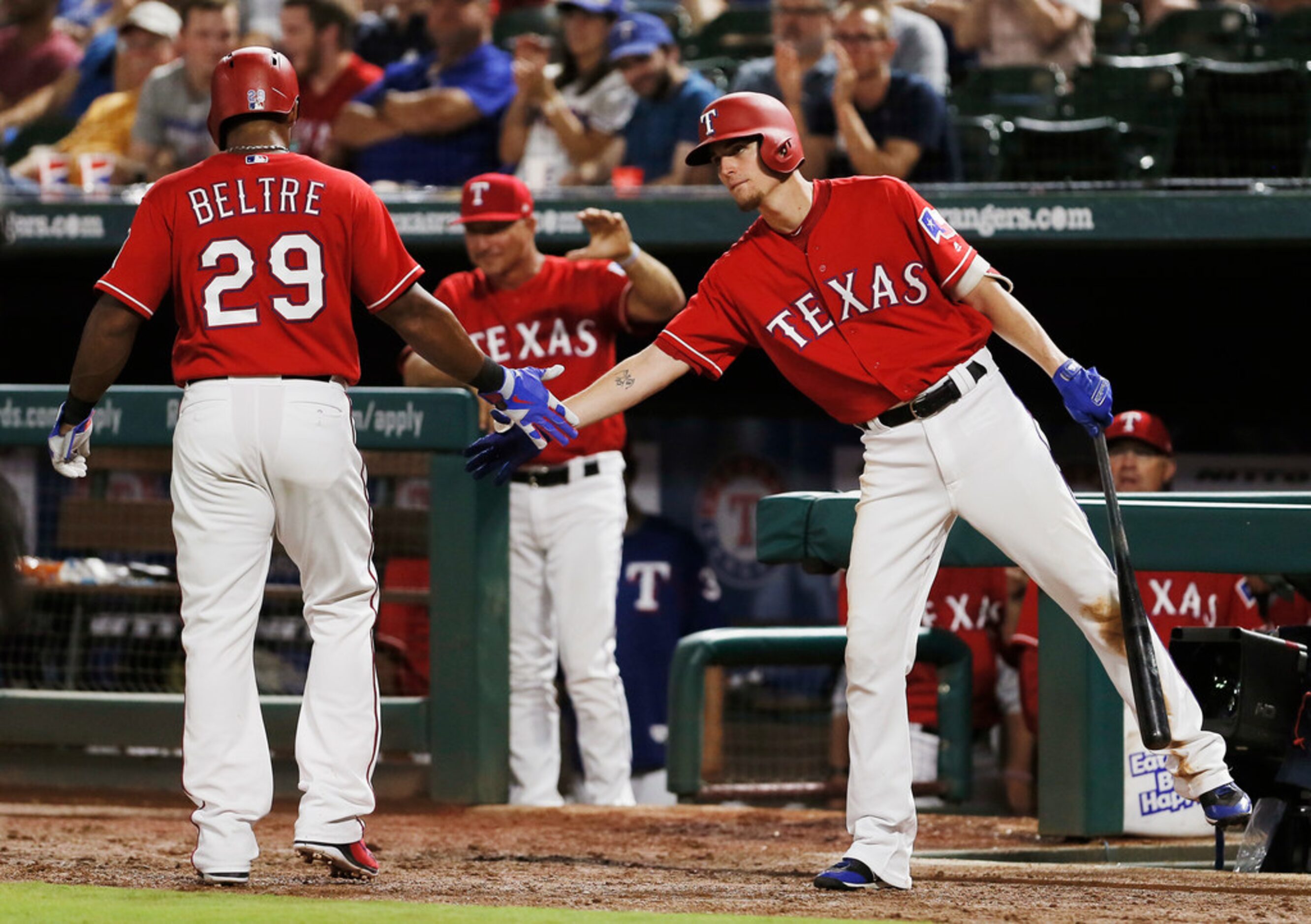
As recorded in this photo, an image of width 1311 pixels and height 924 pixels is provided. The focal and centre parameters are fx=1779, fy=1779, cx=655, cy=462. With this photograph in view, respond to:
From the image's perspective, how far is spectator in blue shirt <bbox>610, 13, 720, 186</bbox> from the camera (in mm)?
6754

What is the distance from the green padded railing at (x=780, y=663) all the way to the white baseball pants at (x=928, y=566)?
162cm

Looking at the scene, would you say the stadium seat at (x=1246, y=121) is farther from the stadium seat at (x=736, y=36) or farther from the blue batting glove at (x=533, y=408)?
the blue batting glove at (x=533, y=408)

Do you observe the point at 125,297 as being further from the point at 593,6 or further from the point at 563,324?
the point at 593,6

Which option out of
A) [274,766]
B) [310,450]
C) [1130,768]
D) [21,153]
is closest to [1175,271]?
[1130,768]

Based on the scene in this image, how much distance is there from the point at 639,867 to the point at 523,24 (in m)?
5.26

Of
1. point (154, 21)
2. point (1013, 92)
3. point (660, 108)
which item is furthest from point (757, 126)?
point (154, 21)

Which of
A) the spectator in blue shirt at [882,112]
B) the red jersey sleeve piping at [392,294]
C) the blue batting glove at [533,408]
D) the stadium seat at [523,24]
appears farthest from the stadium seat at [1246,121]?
the red jersey sleeve piping at [392,294]

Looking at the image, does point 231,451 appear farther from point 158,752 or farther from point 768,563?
point 158,752

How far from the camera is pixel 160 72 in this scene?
296 inches

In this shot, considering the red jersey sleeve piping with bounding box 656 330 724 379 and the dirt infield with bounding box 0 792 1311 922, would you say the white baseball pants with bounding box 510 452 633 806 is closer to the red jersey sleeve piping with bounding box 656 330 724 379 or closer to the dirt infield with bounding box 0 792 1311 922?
the dirt infield with bounding box 0 792 1311 922

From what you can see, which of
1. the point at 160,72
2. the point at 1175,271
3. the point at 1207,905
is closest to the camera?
the point at 1207,905

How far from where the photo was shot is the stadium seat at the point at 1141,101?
6707 mm

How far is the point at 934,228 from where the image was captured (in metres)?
3.56

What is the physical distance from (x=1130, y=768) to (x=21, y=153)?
607cm
